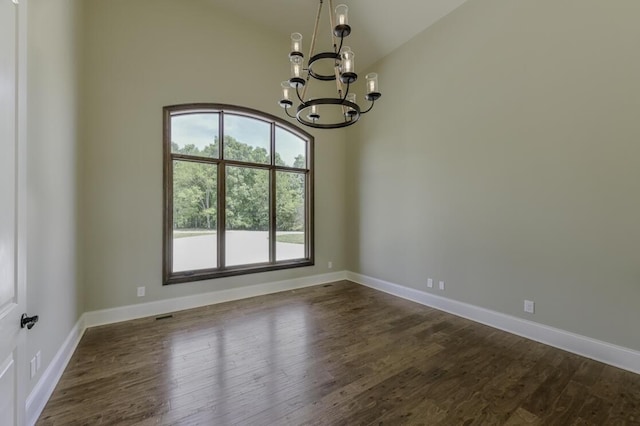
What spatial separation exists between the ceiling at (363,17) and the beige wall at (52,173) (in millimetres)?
2406

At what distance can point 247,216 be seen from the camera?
4719 mm

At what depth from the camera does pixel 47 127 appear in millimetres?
2219

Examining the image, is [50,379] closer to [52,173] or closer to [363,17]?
[52,173]

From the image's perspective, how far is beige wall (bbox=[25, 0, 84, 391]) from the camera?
194 centimetres

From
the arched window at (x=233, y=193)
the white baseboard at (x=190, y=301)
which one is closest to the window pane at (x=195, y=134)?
the arched window at (x=233, y=193)

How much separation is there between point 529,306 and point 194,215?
4.60 meters

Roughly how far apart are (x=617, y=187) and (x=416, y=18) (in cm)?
341

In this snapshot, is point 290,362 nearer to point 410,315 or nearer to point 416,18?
point 410,315

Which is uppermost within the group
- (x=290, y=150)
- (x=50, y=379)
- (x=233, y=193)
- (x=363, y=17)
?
(x=363, y=17)

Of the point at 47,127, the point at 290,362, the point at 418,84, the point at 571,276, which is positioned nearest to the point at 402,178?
the point at 418,84

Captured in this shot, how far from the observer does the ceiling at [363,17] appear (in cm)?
404

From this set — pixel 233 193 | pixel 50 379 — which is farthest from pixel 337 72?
pixel 50 379

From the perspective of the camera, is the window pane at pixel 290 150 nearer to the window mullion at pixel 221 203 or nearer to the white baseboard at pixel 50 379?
the window mullion at pixel 221 203

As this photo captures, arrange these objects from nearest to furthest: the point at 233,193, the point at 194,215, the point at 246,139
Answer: the point at 194,215, the point at 233,193, the point at 246,139
